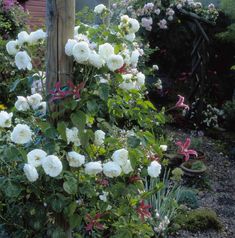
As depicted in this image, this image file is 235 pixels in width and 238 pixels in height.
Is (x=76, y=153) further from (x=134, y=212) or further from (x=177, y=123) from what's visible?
(x=177, y=123)

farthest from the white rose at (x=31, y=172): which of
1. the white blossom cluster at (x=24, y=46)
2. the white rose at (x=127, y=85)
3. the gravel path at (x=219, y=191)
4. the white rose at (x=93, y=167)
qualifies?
the gravel path at (x=219, y=191)

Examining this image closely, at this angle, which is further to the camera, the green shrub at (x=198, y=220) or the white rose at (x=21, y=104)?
the green shrub at (x=198, y=220)

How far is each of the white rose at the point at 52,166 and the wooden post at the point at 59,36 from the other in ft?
0.89

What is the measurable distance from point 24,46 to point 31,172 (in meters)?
0.57

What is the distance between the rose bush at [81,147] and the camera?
1793mm

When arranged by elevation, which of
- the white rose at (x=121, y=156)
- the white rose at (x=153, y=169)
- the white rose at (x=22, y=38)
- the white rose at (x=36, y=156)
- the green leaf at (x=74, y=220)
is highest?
the white rose at (x=22, y=38)

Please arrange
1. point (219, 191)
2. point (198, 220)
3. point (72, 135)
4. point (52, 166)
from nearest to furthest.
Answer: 1. point (52, 166)
2. point (72, 135)
3. point (198, 220)
4. point (219, 191)

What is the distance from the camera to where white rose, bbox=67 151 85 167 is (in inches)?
71.9

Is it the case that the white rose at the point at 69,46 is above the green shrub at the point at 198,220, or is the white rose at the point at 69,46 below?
above

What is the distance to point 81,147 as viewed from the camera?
1.99m

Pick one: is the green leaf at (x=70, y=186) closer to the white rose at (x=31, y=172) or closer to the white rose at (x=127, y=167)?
the white rose at (x=31, y=172)

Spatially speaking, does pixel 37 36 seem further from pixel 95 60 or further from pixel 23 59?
pixel 95 60

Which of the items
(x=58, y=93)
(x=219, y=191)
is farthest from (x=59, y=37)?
(x=219, y=191)

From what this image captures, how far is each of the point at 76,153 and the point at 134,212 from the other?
0.48 meters
